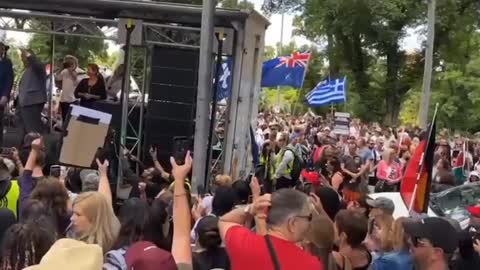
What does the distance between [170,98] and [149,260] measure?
30.0 feet

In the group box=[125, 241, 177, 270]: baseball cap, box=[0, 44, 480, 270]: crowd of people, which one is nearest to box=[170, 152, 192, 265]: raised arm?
box=[0, 44, 480, 270]: crowd of people

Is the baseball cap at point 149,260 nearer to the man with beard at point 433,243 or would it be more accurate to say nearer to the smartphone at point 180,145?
the man with beard at point 433,243

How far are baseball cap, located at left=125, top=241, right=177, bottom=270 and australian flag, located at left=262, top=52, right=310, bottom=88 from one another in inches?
554

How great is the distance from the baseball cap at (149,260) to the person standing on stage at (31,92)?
9406mm

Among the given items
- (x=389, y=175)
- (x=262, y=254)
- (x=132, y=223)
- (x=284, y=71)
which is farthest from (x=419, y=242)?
(x=284, y=71)

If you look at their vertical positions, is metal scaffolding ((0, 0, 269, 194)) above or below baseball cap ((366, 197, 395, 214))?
above

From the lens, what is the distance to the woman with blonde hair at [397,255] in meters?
5.06

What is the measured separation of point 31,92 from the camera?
523 inches

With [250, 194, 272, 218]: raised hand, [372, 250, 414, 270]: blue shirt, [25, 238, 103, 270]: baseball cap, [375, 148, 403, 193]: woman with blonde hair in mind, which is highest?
[250, 194, 272, 218]: raised hand

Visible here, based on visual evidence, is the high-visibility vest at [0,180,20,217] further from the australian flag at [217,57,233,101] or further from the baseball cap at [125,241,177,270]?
the australian flag at [217,57,233,101]

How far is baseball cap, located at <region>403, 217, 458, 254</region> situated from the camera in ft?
16.1

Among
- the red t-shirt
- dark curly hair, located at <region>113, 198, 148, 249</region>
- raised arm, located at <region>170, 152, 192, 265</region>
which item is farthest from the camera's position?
dark curly hair, located at <region>113, 198, 148, 249</region>

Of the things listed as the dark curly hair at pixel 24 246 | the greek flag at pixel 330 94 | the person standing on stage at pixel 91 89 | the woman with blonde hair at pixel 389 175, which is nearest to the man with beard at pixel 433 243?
the dark curly hair at pixel 24 246

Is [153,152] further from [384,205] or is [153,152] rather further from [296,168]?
[384,205]
